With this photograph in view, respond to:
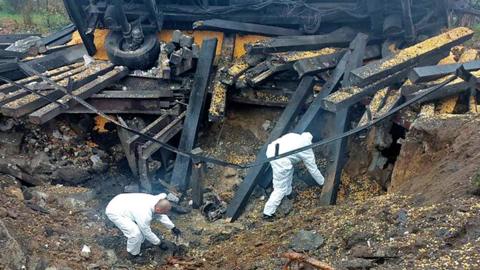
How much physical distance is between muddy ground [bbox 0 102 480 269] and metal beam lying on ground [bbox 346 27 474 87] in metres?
0.96

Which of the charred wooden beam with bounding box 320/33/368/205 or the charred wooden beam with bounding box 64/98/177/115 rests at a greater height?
the charred wooden beam with bounding box 320/33/368/205

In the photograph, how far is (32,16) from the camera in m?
16.1

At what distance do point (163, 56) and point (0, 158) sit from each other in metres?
3.02

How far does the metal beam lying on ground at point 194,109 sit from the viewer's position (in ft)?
25.8

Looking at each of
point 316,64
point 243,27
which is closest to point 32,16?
point 243,27

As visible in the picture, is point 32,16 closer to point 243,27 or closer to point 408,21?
point 243,27

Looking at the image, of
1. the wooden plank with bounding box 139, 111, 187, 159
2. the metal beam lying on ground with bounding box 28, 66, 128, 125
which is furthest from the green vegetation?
the wooden plank with bounding box 139, 111, 187, 159

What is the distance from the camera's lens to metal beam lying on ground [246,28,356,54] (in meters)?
8.35

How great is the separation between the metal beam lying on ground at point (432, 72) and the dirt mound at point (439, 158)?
0.80 m

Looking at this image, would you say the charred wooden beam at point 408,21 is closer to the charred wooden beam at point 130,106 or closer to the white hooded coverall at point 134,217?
the charred wooden beam at point 130,106

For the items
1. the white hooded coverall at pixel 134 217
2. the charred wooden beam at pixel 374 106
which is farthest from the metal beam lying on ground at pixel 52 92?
the charred wooden beam at pixel 374 106

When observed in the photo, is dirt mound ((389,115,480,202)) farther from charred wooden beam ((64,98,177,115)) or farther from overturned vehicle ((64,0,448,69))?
charred wooden beam ((64,98,177,115))

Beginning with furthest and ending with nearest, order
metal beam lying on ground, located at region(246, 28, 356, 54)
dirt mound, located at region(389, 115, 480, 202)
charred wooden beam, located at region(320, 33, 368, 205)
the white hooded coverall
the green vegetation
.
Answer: the green vegetation
metal beam lying on ground, located at region(246, 28, 356, 54)
charred wooden beam, located at region(320, 33, 368, 205)
the white hooded coverall
dirt mound, located at region(389, 115, 480, 202)

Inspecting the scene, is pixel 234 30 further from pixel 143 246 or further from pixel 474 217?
pixel 474 217
